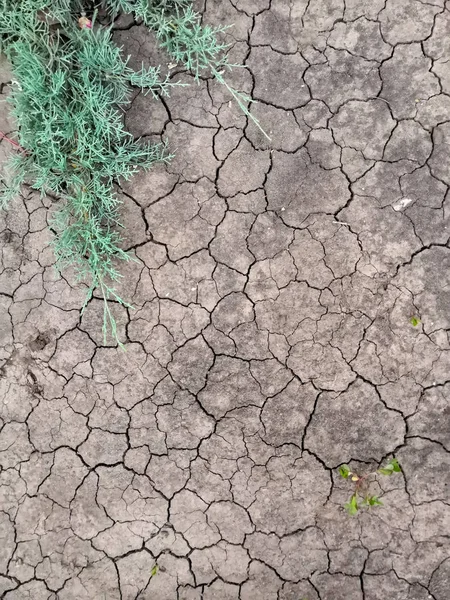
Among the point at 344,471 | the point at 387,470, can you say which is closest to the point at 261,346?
the point at 344,471

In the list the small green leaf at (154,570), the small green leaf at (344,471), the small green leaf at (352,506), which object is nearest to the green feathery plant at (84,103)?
the small green leaf at (154,570)

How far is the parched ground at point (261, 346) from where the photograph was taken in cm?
305

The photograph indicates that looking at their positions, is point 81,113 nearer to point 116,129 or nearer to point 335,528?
point 116,129

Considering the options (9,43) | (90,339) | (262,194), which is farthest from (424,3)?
(90,339)

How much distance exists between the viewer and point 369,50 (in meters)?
3.08

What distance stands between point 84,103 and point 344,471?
7.94ft

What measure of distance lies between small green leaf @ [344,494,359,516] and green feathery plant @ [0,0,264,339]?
162 cm

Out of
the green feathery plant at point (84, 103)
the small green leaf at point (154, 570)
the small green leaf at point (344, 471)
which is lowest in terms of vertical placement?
the small green leaf at point (154, 570)

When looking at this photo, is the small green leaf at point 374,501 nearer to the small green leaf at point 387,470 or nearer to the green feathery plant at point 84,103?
the small green leaf at point 387,470

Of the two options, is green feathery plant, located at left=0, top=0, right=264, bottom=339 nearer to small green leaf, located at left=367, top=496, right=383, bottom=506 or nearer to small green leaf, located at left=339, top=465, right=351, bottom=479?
small green leaf, located at left=339, top=465, right=351, bottom=479

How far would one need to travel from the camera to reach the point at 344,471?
9.83ft

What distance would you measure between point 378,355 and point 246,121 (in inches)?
60.0

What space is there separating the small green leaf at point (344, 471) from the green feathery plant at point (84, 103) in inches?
58.8

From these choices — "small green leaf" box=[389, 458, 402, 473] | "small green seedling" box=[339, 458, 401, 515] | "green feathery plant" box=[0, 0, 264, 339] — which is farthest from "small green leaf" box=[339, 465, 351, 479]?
"green feathery plant" box=[0, 0, 264, 339]
